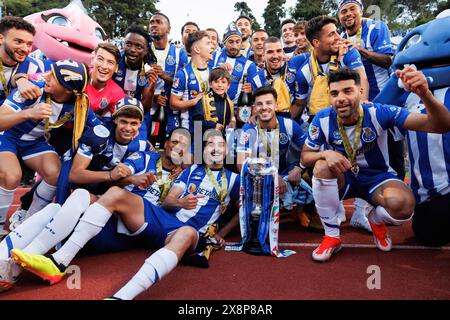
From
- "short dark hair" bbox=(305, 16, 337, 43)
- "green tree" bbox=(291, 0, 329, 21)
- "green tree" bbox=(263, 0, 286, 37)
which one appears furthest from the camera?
"green tree" bbox=(263, 0, 286, 37)

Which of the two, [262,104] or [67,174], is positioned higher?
[262,104]

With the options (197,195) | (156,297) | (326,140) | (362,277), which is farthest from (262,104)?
(156,297)

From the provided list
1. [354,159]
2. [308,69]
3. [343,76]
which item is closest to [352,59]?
[308,69]

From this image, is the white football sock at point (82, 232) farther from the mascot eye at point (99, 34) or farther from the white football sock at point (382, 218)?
the mascot eye at point (99, 34)

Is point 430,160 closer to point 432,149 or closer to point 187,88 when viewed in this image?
point 432,149

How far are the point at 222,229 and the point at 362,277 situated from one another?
1.51 m

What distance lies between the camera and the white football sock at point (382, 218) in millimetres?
3391

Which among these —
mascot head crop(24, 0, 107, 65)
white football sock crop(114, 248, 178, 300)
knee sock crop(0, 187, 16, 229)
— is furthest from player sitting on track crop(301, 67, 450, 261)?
mascot head crop(24, 0, 107, 65)

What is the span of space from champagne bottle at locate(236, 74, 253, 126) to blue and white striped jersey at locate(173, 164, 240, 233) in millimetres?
1857

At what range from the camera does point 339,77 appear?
3.37m

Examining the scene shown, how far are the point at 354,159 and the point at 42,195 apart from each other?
3.21 meters

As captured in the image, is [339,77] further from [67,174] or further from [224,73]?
[67,174]

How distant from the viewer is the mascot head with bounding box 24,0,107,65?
5320mm

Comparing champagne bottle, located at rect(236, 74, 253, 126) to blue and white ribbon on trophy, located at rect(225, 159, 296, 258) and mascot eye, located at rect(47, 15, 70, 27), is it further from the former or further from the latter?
mascot eye, located at rect(47, 15, 70, 27)
